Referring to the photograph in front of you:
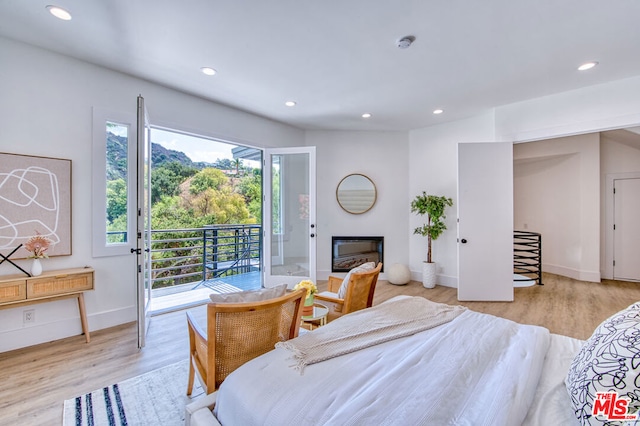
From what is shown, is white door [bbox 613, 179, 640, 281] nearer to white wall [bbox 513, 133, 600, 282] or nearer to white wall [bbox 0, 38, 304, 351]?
white wall [bbox 513, 133, 600, 282]

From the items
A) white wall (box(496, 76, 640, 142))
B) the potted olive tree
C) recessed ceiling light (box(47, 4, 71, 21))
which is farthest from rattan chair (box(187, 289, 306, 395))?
white wall (box(496, 76, 640, 142))

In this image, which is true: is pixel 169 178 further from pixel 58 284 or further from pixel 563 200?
pixel 563 200

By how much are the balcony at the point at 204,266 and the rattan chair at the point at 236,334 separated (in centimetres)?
259

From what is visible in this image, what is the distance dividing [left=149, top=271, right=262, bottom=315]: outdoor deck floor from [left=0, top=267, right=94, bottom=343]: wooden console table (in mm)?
884

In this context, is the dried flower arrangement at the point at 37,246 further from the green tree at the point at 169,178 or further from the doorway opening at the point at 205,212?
the green tree at the point at 169,178

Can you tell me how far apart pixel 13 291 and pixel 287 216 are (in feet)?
10.6

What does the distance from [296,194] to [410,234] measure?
2.34 metres

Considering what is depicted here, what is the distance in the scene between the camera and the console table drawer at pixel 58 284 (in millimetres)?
2488

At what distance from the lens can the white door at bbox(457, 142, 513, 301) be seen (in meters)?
4.07

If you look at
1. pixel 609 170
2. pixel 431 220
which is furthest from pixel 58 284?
pixel 609 170

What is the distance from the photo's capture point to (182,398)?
1.94m

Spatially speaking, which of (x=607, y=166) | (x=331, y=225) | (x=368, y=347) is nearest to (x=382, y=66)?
(x=368, y=347)

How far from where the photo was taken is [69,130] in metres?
2.88

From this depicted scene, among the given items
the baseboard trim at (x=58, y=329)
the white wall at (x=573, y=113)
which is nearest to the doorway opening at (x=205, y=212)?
the baseboard trim at (x=58, y=329)
